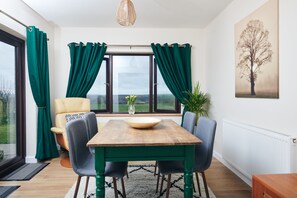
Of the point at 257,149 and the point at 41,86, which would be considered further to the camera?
the point at 41,86

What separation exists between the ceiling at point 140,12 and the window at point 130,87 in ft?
2.53

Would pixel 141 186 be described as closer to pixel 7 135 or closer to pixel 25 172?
Answer: pixel 25 172

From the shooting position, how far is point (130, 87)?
4.72 meters

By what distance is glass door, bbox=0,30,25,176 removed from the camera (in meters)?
3.15

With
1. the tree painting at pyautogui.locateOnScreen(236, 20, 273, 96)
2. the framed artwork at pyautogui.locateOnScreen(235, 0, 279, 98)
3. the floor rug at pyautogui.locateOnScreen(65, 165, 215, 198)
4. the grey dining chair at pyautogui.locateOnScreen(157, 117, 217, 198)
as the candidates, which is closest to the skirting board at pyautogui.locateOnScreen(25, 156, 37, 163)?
the floor rug at pyautogui.locateOnScreen(65, 165, 215, 198)

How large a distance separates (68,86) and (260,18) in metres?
3.51

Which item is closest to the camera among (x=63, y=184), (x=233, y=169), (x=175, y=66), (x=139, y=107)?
(x=63, y=184)

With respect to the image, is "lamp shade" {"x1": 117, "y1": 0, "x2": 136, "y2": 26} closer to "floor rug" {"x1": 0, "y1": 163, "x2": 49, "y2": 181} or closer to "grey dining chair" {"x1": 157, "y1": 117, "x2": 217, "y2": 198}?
"grey dining chair" {"x1": 157, "y1": 117, "x2": 217, "y2": 198}

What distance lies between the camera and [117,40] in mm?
4480

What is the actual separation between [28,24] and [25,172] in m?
2.31

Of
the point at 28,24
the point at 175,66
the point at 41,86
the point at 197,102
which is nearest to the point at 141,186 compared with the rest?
the point at 197,102

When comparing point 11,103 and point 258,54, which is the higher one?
point 258,54

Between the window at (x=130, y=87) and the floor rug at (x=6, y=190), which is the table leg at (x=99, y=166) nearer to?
the floor rug at (x=6, y=190)

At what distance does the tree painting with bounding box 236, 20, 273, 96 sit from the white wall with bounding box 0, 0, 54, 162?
125 inches
